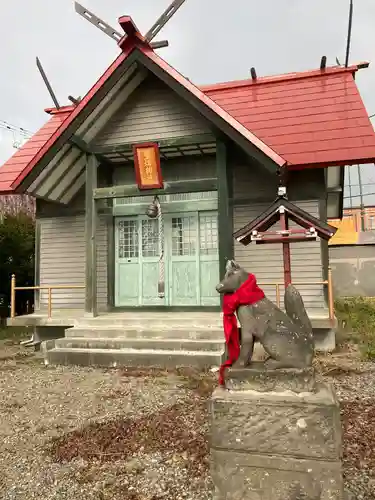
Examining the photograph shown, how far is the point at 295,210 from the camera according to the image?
3.74m

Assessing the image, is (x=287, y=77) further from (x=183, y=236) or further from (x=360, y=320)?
(x=360, y=320)

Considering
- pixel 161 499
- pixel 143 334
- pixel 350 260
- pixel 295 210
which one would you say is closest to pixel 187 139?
pixel 143 334

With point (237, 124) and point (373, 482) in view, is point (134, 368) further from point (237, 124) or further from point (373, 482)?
point (237, 124)

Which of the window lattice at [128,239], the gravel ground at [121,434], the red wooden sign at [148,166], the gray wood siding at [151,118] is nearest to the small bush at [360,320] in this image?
the gravel ground at [121,434]

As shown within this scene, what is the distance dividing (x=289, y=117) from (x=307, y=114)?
0.43 metres

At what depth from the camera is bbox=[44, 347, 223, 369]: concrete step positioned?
6.74 m

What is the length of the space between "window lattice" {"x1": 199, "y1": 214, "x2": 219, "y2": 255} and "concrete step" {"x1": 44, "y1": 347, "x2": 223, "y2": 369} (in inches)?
130

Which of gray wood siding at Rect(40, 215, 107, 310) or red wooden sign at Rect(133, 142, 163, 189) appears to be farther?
gray wood siding at Rect(40, 215, 107, 310)

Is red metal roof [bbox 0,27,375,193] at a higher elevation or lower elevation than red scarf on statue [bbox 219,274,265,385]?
higher

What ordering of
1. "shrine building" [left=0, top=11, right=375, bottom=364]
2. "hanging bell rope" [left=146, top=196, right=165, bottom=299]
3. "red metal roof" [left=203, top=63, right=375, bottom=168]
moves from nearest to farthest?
"red metal roof" [left=203, top=63, right=375, bottom=168]
"shrine building" [left=0, top=11, right=375, bottom=364]
"hanging bell rope" [left=146, top=196, right=165, bottom=299]

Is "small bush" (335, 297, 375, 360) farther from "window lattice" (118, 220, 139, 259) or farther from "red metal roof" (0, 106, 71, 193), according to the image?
"red metal roof" (0, 106, 71, 193)

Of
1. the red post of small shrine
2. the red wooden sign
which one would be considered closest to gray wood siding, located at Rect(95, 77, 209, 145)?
the red wooden sign

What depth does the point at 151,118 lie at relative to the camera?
30.4 ft

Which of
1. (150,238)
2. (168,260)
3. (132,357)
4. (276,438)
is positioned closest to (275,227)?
(168,260)
